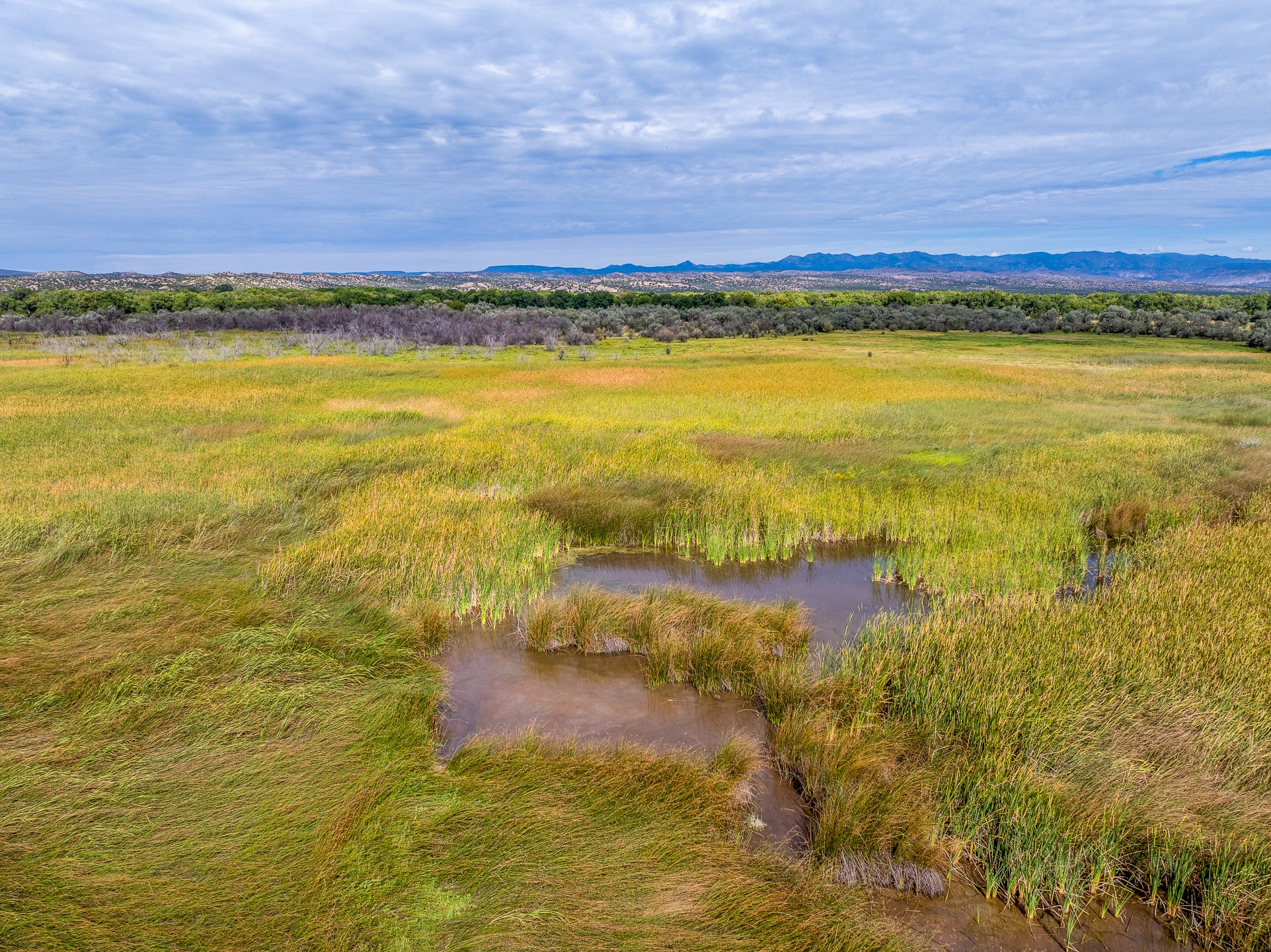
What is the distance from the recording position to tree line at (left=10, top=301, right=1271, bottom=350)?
45.7 metres

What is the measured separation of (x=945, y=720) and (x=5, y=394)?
25855mm

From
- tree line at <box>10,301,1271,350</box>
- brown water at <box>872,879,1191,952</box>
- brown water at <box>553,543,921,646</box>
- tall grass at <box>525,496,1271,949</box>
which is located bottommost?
brown water at <box>872,879,1191,952</box>

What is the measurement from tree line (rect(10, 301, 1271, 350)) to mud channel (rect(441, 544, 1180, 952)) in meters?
32.9

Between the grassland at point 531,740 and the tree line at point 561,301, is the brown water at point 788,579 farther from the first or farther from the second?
the tree line at point 561,301

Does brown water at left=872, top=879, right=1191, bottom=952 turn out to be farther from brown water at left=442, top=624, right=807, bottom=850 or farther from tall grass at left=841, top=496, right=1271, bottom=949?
brown water at left=442, top=624, right=807, bottom=850

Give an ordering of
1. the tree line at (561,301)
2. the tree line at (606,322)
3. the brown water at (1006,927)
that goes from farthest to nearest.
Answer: the tree line at (561,301), the tree line at (606,322), the brown water at (1006,927)

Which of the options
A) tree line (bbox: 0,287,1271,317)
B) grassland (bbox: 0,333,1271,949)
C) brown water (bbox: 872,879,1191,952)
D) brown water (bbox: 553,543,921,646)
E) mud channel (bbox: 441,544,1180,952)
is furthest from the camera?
tree line (bbox: 0,287,1271,317)

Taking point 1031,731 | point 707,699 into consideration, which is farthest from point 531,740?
point 1031,731

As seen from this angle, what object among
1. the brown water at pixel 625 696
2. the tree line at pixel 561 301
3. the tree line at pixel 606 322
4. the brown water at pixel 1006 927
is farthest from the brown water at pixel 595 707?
the tree line at pixel 561 301

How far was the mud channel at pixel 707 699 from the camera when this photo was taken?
4.05 metres

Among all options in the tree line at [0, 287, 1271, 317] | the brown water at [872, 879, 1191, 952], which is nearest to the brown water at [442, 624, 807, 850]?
the brown water at [872, 879, 1191, 952]

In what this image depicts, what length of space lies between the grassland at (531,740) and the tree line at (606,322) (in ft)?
102

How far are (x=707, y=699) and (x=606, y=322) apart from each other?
50789 mm

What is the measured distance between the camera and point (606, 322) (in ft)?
180
